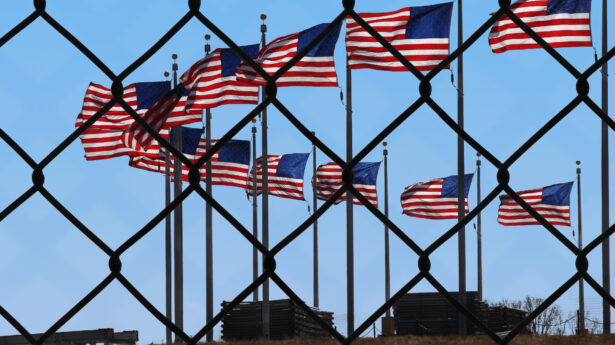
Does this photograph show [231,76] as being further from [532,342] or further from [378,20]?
[532,342]

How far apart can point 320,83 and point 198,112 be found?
3.50 m

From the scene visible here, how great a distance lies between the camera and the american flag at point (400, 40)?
2194 cm

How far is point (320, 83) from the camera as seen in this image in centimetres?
2194

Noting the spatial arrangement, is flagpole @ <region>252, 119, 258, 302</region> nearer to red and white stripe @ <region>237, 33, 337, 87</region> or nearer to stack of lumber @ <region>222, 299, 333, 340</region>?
stack of lumber @ <region>222, 299, 333, 340</region>

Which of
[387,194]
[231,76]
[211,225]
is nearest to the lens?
[231,76]

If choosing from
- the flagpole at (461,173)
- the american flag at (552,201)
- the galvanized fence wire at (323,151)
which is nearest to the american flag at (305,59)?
→ the flagpole at (461,173)

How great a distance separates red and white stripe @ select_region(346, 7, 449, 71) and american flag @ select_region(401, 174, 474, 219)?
27.5 ft

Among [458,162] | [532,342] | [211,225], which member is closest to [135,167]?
[211,225]

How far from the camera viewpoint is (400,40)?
22109 mm

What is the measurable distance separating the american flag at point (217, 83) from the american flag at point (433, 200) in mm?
8066

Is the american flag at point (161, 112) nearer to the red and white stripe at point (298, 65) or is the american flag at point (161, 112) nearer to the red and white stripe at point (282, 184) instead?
the red and white stripe at point (298, 65)

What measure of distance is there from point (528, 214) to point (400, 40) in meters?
10.6

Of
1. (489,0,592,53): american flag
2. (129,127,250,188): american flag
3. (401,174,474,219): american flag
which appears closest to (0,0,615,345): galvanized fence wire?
(489,0,592,53): american flag

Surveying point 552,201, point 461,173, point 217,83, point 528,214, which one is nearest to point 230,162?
point 217,83
